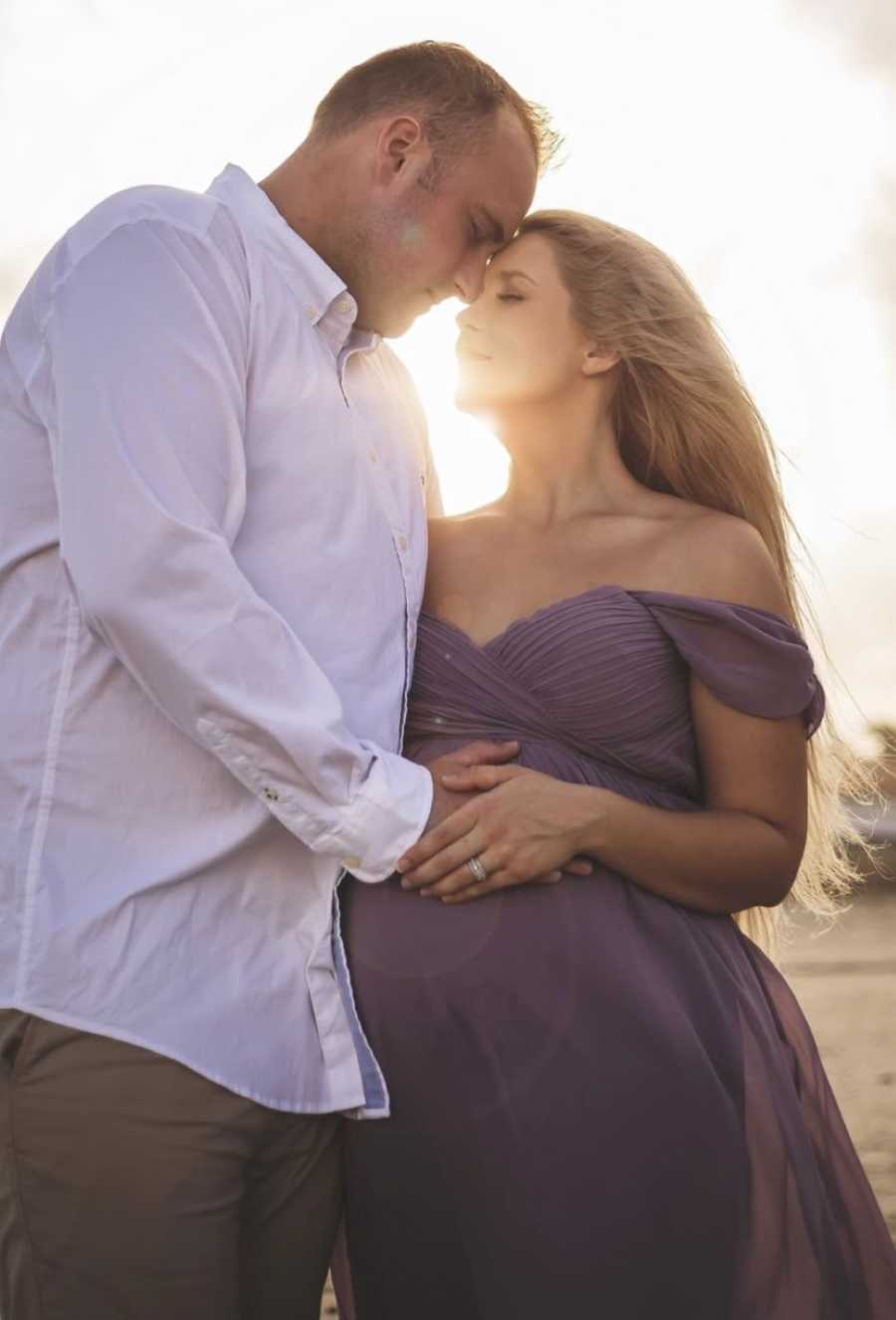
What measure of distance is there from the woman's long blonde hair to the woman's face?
0.12ft

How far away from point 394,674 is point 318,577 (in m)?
0.23

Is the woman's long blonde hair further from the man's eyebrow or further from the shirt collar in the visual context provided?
the shirt collar

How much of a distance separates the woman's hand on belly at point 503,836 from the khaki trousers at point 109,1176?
1.42ft

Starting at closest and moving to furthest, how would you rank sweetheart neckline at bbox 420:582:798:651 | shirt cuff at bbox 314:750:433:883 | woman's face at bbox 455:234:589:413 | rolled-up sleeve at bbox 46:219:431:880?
1. rolled-up sleeve at bbox 46:219:431:880
2. shirt cuff at bbox 314:750:433:883
3. sweetheart neckline at bbox 420:582:798:651
4. woman's face at bbox 455:234:589:413

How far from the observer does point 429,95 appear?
8.40ft

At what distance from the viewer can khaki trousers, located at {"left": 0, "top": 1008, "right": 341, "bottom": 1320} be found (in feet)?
6.28

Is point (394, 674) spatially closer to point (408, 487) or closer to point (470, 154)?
point (408, 487)

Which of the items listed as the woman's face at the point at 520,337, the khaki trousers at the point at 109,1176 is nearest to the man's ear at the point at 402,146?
the woman's face at the point at 520,337

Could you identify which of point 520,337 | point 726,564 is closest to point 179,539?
point 726,564

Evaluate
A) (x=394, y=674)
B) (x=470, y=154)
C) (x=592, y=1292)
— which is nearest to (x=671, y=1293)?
(x=592, y=1292)

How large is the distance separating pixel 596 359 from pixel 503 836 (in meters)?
1.25

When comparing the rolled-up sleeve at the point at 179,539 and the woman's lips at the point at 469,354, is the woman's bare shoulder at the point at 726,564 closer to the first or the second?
the woman's lips at the point at 469,354

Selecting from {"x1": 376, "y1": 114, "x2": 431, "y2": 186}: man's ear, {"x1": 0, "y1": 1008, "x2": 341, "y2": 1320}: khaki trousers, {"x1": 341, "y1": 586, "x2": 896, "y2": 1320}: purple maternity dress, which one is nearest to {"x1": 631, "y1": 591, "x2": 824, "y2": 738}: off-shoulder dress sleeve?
{"x1": 341, "y1": 586, "x2": 896, "y2": 1320}: purple maternity dress

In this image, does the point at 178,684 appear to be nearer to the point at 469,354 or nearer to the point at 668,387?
the point at 469,354
